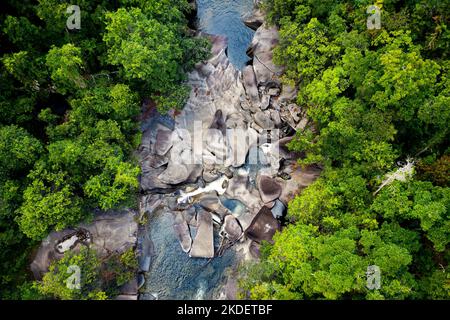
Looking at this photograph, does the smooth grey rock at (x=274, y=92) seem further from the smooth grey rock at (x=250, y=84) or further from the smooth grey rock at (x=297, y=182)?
the smooth grey rock at (x=297, y=182)

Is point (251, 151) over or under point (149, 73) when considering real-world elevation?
under

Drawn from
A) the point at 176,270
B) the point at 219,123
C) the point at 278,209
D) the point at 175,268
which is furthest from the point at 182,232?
the point at 219,123

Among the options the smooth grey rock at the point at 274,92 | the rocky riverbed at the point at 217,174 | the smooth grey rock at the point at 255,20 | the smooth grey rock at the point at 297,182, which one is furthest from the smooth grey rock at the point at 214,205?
the smooth grey rock at the point at 255,20

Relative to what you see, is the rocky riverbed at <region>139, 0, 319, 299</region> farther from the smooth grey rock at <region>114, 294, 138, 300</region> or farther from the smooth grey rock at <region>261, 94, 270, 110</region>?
the smooth grey rock at <region>114, 294, 138, 300</region>

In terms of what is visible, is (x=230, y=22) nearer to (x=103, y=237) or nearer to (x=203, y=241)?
(x=203, y=241)

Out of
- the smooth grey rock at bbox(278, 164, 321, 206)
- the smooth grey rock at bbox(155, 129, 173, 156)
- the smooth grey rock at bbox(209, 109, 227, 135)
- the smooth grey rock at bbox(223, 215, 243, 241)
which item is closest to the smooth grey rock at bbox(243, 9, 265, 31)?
the smooth grey rock at bbox(209, 109, 227, 135)

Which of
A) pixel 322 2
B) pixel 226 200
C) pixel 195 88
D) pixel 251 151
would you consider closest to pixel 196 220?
pixel 226 200
